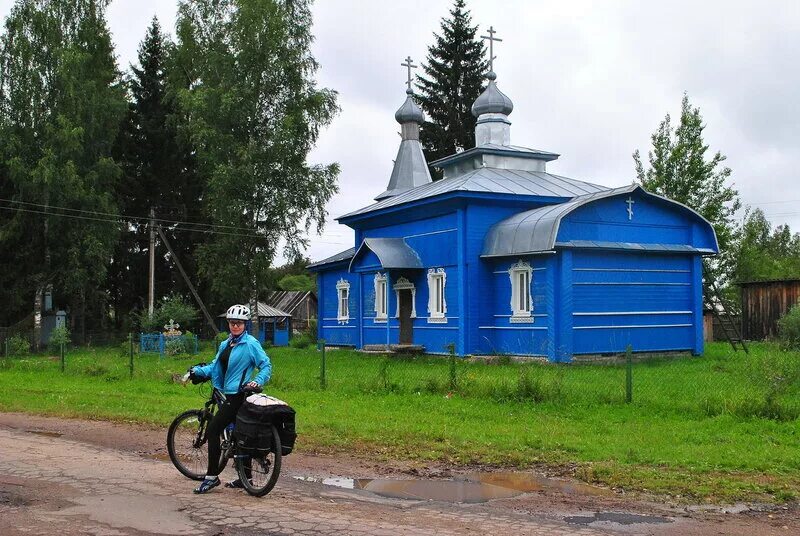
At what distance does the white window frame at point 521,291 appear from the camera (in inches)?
901

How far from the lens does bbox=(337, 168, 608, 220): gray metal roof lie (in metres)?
24.9

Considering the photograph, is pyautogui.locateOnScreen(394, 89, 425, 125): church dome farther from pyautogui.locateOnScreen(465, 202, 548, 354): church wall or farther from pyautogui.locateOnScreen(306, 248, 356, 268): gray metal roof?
pyautogui.locateOnScreen(465, 202, 548, 354): church wall

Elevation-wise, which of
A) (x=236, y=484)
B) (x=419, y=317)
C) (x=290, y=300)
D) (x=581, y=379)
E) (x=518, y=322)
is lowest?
(x=236, y=484)

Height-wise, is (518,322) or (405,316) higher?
(405,316)

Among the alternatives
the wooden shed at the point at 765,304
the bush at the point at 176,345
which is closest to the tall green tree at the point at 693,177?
the wooden shed at the point at 765,304

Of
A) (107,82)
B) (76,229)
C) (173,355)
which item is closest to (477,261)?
(173,355)

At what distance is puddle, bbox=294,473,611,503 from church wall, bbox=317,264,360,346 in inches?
830

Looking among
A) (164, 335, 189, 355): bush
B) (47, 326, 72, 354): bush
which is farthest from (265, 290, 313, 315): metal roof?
(164, 335, 189, 355): bush

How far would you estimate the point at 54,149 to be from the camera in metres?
34.1

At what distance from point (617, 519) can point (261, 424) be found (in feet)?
10.0

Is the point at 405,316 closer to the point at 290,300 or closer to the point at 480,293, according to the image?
the point at 480,293

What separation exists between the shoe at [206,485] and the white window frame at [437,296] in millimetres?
17674

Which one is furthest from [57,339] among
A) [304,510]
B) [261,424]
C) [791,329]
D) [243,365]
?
[304,510]

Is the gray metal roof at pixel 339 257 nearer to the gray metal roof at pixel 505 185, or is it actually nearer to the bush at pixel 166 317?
the gray metal roof at pixel 505 185
